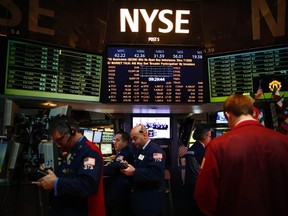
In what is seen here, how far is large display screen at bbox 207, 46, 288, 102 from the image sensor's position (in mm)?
4434

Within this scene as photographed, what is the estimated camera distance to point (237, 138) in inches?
74.2

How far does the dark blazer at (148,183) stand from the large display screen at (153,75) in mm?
1223

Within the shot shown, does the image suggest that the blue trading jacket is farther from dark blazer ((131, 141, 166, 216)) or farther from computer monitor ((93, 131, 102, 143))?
computer monitor ((93, 131, 102, 143))

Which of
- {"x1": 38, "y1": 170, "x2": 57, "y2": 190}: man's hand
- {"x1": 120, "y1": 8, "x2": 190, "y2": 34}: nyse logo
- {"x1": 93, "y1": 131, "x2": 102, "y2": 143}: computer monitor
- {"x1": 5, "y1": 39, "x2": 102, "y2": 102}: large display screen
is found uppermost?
{"x1": 120, "y1": 8, "x2": 190, "y2": 34}: nyse logo

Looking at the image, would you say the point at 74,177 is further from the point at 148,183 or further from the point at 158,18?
the point at 158,18

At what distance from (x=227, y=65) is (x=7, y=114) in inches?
122

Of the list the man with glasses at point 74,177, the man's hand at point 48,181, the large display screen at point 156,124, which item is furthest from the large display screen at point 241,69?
the man's hand at point 48,181

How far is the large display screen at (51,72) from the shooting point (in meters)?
4.15

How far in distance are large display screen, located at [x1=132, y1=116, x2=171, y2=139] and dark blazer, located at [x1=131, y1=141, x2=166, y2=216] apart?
6.78ft

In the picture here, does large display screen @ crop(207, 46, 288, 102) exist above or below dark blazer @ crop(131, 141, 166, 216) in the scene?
above

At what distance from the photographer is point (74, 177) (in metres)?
2.41

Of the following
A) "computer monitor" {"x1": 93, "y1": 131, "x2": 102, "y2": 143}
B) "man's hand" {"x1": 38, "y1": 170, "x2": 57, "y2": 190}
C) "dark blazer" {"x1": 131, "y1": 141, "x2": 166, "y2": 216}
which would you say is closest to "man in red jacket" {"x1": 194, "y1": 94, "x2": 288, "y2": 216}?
"man's hand" {"x1": 38, "y1": 170, "x2": 57, "y2": 190}

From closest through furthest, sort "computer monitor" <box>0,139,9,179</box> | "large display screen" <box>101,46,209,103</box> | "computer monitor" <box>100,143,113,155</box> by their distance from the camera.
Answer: "computer monitor" <box>0,139,9,179</box> < "large display screen" <box>101,46,209,103</box> < "computer monitor" <box>100,143,113,155</box>

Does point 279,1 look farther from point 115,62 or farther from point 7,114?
point 7,114
